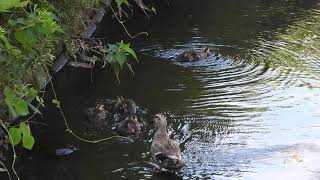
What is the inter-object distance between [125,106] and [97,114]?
20.2 inches

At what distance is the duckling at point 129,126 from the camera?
7496 mm

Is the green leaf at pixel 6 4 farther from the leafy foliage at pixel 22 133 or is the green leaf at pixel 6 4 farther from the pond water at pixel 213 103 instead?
the pond water at pixel 213 103

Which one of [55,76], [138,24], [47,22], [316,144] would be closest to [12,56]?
[47,22]

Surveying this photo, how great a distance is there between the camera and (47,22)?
10.2 ft

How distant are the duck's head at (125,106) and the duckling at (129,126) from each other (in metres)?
0.37

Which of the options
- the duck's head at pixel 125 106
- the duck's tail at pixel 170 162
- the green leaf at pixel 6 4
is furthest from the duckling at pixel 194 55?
the green leaf at pixel 6 4

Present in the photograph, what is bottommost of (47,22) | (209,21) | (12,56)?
(209,21)

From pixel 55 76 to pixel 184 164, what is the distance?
351 centimetres

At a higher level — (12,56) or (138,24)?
(12,56)

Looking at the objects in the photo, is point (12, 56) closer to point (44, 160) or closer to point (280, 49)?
point (44, 160)

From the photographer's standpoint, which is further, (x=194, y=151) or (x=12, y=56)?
(x=194, y=151)

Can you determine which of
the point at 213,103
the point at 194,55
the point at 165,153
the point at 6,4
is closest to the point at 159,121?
the point at 165,153

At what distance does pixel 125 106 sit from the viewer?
326 inches

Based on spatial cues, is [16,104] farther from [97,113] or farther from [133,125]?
[97,113]
